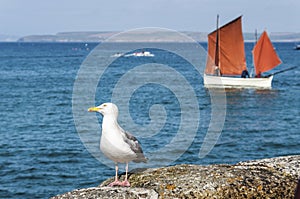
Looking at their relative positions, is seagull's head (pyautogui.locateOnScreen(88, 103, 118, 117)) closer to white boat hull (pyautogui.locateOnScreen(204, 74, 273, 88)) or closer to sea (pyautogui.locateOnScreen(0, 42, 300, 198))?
sea (pyautogui.locateOnScreen(0, 42, 300, 198))

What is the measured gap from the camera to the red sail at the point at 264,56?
2323 inches

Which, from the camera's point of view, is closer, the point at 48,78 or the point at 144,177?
the point at 144,177

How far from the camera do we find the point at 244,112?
39.5 meters

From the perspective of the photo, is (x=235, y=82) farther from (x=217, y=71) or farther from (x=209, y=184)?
(x=209, y=184)

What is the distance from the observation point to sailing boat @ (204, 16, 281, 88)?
5638cm

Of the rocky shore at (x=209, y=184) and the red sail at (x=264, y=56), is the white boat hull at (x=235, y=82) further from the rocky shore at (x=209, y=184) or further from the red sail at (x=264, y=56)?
the rocky shore at (x=209, y=184)

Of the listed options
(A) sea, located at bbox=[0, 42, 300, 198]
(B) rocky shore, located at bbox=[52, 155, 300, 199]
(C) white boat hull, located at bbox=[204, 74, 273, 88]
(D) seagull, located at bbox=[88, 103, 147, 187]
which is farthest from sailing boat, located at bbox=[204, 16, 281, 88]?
(B) rocky shore, located at bbox=[52, 155, 300, 199]

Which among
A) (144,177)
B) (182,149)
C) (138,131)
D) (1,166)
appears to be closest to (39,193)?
(1,166)

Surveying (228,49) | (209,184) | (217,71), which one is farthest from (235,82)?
(209,184)

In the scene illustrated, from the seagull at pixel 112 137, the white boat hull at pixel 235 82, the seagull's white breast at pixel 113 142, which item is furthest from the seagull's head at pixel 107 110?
the white boat hull at pixel 235 82

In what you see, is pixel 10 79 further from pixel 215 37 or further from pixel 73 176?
pixel 73 176

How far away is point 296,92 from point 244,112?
1323cm

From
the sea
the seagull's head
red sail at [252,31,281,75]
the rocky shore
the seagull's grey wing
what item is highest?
red sail at [252,31,281,75]

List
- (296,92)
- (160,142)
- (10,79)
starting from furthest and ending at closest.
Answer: (10,79)
(296,92)
(160,142)
